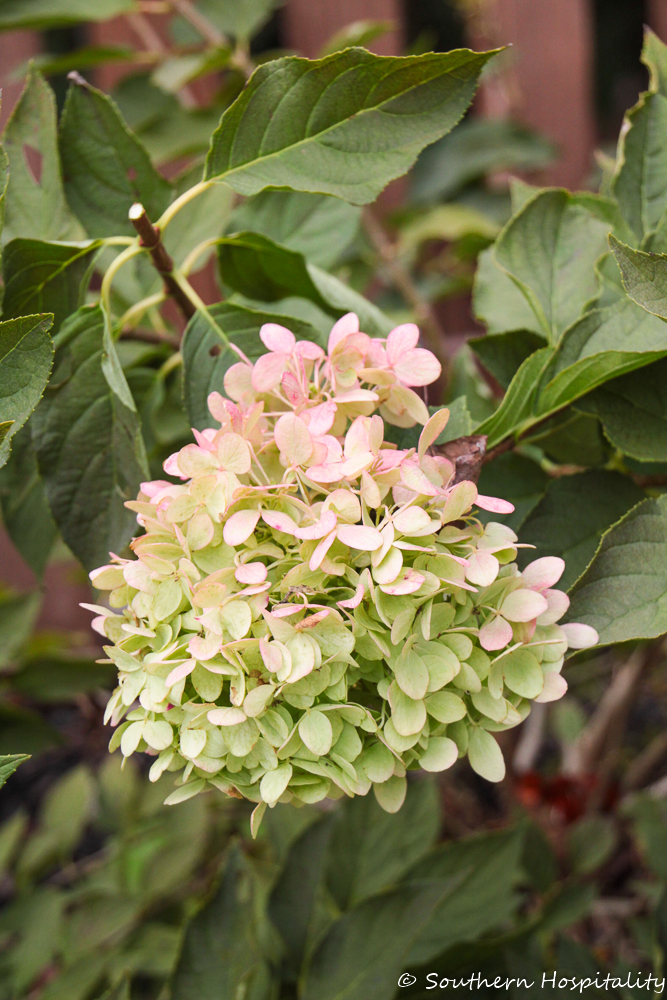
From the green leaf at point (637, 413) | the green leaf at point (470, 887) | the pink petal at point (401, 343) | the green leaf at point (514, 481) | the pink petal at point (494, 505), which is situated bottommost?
the green leaf at point (470, 887)

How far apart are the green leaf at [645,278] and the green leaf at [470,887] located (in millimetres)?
468

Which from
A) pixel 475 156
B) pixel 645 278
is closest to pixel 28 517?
pixel 645 278

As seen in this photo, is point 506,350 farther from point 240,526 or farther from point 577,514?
point 240,526

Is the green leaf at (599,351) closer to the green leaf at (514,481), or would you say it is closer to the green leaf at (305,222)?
the green leaf at (514,481)

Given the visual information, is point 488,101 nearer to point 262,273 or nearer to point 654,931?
point 262,273

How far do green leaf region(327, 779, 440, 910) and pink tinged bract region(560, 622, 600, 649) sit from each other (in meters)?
0.39

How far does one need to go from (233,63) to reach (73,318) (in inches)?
26.5

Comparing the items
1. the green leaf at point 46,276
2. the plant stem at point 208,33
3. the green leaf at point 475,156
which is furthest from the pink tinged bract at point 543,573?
the green leaf at point 475,156

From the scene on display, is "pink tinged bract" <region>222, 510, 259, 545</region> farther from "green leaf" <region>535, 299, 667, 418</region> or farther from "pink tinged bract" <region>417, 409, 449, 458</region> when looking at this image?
"green leaf" <region>535, 299, 667, 418</region>

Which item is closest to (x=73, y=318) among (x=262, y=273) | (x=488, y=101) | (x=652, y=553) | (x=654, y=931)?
(x=262, y=273)

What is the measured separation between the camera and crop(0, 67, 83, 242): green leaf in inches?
19.5

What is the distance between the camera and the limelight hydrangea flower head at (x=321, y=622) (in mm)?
312

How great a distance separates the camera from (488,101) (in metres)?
1.55

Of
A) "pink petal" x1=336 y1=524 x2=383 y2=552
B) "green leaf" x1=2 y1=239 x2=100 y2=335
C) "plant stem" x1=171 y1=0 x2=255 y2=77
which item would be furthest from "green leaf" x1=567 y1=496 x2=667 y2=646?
"plant stem" x1=171 y1=0 x2=255 y2=77
